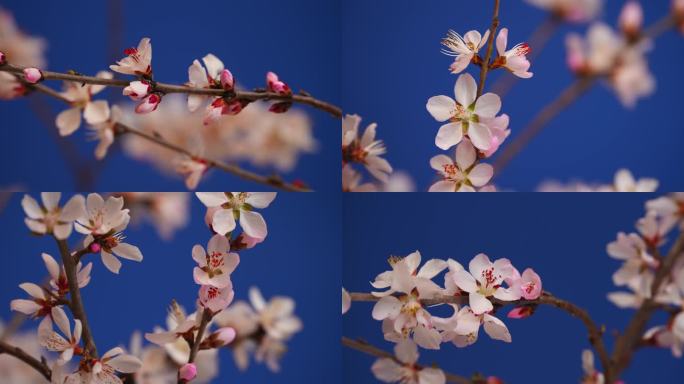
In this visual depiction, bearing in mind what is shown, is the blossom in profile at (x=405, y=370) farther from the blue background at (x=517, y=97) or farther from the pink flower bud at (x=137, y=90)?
the pink flower bud at (x=137, y=90)

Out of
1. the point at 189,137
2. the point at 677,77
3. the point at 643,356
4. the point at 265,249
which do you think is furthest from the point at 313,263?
the point at 677,77

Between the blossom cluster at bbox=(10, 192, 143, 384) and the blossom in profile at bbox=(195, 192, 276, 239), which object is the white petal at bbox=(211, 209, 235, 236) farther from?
the blossom cluster at bbox=(10, 192, 143, 384)

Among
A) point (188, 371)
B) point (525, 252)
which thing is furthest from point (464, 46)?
point (188, 371)

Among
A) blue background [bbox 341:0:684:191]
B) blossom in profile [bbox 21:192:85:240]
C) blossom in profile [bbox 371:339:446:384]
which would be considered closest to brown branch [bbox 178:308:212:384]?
blossom in profile [bbox 21:192:85:240]

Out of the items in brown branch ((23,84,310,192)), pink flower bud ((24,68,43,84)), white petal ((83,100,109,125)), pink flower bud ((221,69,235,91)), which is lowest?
brown branch ((23,84,310,192))

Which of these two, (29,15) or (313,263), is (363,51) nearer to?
(313,263)

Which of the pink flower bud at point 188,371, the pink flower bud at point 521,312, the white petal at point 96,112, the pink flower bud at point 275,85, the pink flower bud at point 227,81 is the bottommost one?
the pink flower bud at point 188,371

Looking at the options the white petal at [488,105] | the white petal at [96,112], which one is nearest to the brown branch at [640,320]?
the white petal at [488,105]
